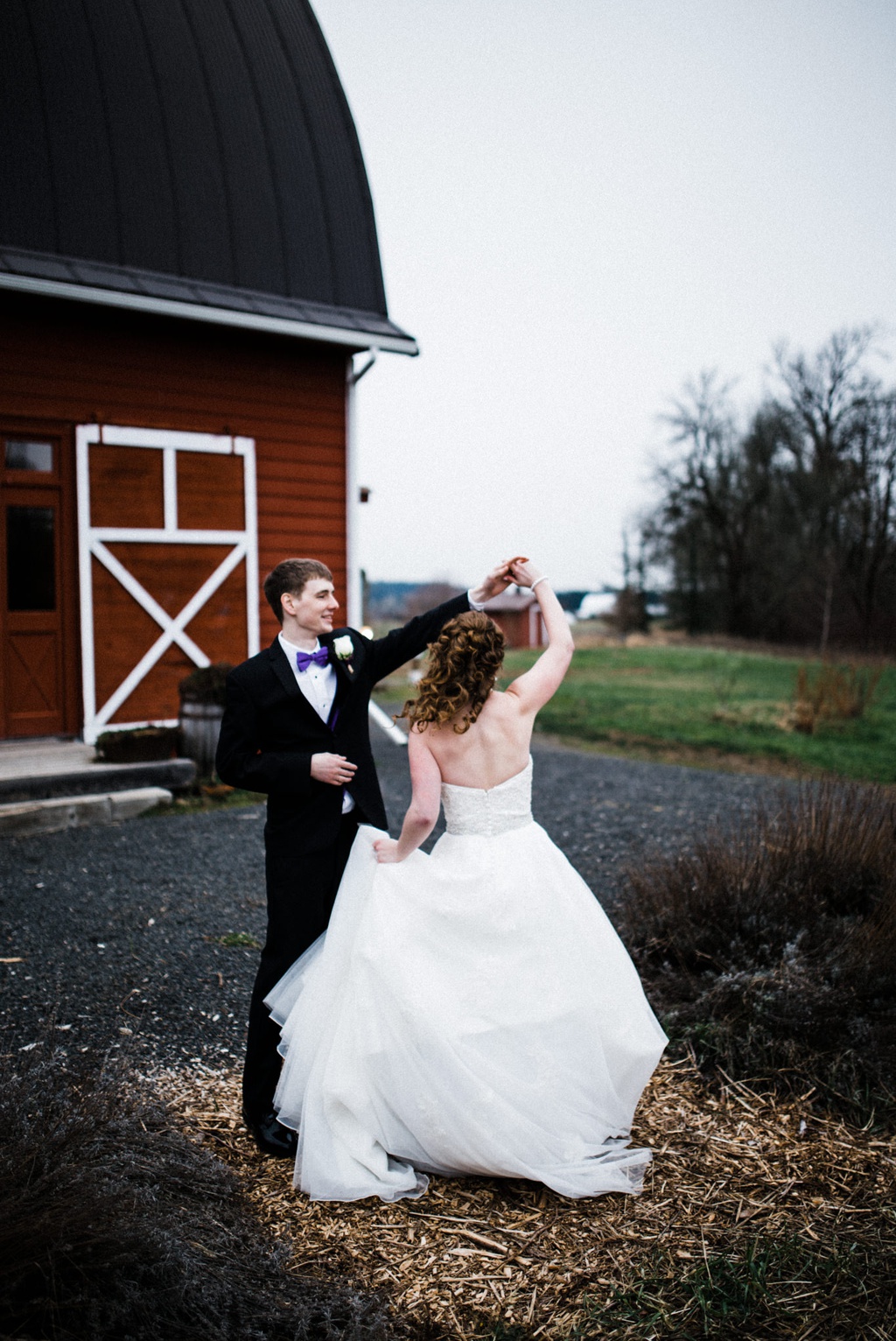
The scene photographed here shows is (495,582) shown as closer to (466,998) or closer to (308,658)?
(308,658)

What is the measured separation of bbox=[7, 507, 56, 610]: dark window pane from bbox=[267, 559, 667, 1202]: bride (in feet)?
22.2

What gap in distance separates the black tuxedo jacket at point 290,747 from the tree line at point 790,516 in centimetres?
3017

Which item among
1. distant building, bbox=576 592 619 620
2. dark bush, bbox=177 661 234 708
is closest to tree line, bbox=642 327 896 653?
distant building, bbox=576 592 619 620

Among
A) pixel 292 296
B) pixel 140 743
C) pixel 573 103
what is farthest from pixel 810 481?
pixel 140 743

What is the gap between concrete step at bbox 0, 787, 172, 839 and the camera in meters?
7.32

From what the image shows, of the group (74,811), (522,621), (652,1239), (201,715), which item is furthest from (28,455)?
(522,621)

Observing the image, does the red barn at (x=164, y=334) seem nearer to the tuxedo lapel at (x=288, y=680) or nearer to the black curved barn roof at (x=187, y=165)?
the black curved barn roof at (x=187, y=165)

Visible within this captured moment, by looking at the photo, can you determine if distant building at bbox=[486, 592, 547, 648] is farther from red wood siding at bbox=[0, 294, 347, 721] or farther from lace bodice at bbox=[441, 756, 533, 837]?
lace bodice at bbox=[441, 756, 533, 837]

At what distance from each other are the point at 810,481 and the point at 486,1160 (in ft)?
120

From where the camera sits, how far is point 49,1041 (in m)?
3.64

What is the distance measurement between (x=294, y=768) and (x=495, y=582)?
37.1 inches

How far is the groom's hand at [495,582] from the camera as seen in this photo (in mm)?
3262

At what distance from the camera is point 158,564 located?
9281 millimetres

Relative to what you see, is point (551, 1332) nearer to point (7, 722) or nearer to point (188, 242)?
point (7, 722)
